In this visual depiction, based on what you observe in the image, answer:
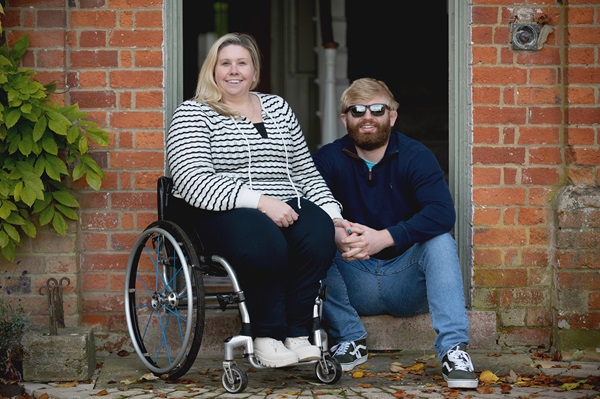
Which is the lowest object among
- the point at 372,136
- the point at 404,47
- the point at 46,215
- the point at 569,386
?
the point at 569,386

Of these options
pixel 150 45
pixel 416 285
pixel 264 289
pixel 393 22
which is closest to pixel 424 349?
pixel 416 285

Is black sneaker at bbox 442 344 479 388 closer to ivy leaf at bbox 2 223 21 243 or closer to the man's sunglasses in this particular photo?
the man's sunglasses

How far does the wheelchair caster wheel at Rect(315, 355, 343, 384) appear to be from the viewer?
443cm

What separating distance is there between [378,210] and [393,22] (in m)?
4.12

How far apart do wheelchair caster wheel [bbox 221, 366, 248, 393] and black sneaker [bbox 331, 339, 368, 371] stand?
2.12 feet

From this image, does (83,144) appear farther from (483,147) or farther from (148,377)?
(483,147)

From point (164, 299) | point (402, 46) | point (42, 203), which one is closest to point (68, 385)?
point (164, 299)

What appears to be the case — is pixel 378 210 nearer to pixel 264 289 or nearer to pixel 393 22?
pixel 264 289

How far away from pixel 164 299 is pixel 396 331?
49.4 inches

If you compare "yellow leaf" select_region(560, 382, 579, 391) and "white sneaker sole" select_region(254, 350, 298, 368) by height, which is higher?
"white sneaker sole" select_region(254, 350, 298, 368)

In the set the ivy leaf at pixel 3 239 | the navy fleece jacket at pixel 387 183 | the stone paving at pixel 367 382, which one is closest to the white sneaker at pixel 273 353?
the stone paving at pixel 367 382

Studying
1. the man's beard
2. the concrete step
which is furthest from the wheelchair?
the man's beard

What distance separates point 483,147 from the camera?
5.16m

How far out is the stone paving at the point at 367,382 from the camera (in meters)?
4.35
